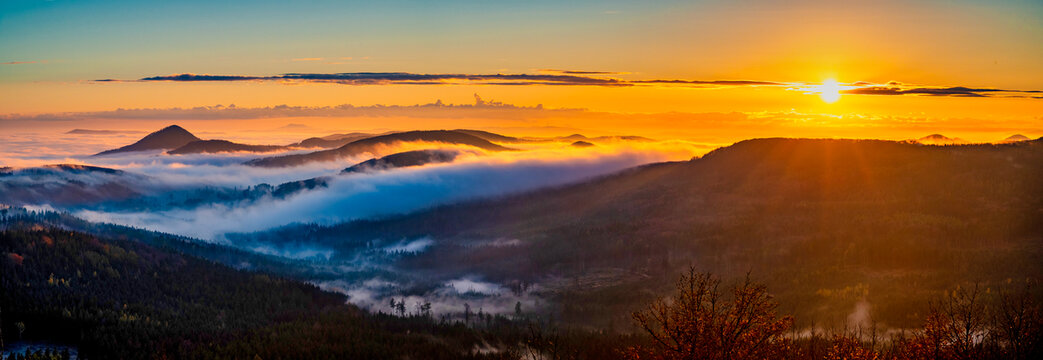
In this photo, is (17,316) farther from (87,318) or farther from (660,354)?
(660,354)

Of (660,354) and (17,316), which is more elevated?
(660,354)

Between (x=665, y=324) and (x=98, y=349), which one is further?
(x=98, y=349)

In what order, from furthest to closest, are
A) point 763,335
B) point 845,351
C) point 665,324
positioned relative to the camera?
1. point 845,351
2. point 763,335
3. point 665,324

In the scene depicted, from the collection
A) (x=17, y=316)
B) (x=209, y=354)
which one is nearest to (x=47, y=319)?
(x=17, y=316)

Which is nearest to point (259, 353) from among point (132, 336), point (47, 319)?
point (132, 336)

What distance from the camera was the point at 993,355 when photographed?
100875 mm

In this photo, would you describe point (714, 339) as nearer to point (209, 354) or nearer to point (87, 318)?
point (209, 354)

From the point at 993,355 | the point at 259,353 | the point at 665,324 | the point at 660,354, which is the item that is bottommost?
the point at 259,353

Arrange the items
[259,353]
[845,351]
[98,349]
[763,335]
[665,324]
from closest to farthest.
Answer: [665,324], [763,335], [845,351], [98,349], [259,353]

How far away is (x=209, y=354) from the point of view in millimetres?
185875

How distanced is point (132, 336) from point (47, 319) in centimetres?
1963

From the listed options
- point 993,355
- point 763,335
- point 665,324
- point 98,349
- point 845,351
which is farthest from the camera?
point 98,349

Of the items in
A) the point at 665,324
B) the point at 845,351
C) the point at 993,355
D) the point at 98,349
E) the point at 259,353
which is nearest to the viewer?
the point at 665,324

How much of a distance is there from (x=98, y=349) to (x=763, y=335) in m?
166
